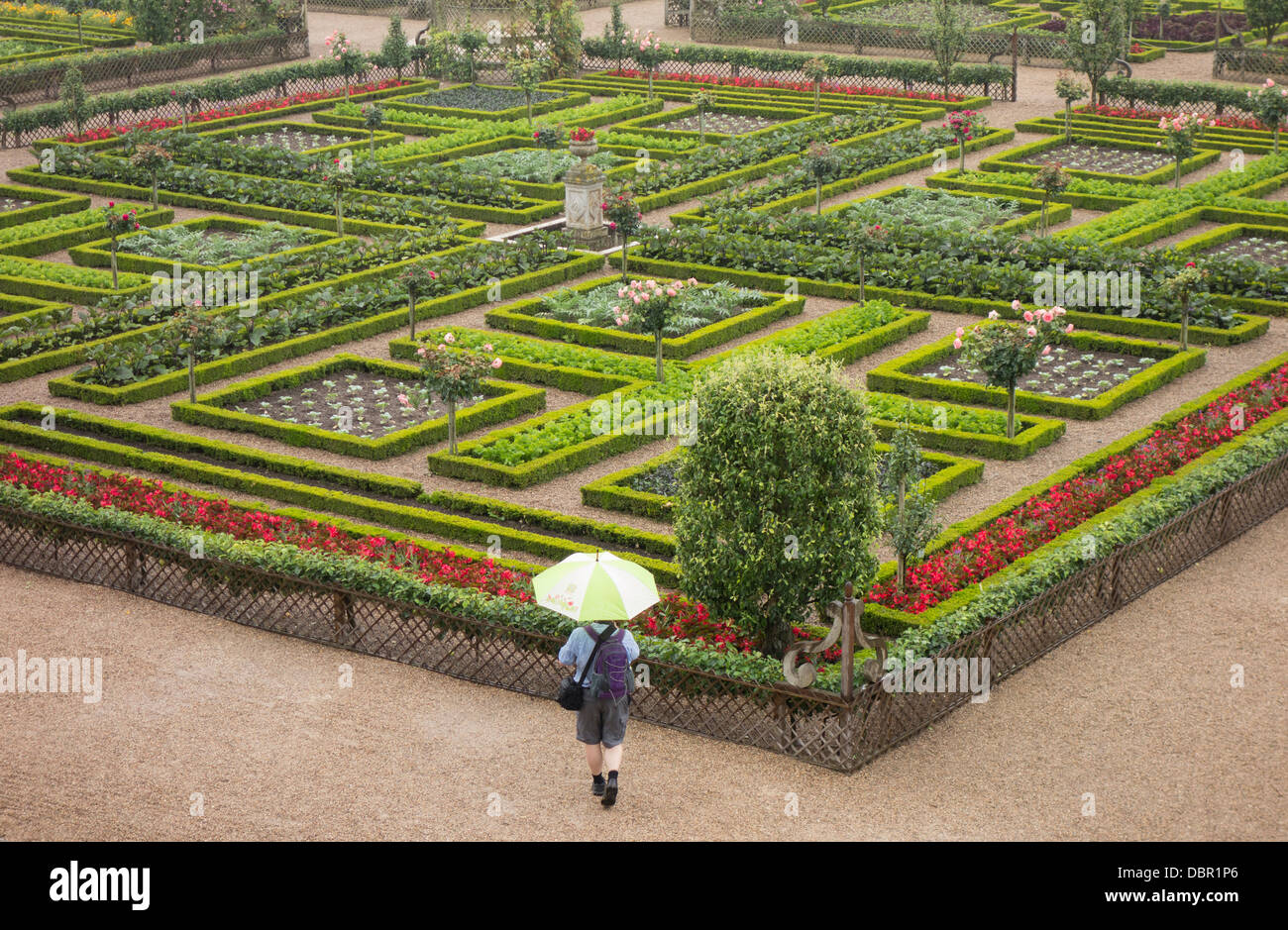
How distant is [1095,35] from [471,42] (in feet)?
50.6

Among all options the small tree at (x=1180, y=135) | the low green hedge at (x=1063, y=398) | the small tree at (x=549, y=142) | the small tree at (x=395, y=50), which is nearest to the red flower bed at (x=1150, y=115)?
the small tree at (x=1180, y=135)

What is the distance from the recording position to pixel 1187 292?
23844 millimetres

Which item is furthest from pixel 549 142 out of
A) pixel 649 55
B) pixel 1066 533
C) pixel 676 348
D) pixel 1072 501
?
pixel 1066 533

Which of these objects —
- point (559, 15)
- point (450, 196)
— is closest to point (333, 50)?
point (559, 15)

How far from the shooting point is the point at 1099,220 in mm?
30141

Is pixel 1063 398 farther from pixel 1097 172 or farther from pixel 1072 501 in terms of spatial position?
pixel 1097 172

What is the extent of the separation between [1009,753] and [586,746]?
3507mm

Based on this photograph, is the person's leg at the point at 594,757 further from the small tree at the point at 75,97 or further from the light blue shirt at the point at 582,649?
the small tree at the point at 75,97

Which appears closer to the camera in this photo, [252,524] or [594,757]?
[594,757]

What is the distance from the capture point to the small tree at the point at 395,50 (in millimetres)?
44031

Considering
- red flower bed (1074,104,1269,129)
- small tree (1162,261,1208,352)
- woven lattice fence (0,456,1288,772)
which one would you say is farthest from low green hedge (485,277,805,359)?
red flower bed (1074,104,1269,129)

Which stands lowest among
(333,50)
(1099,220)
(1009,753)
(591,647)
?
(1009,753)

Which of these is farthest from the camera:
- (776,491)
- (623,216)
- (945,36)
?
(945,36)

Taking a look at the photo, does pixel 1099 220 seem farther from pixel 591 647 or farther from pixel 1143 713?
pixel 591 647
